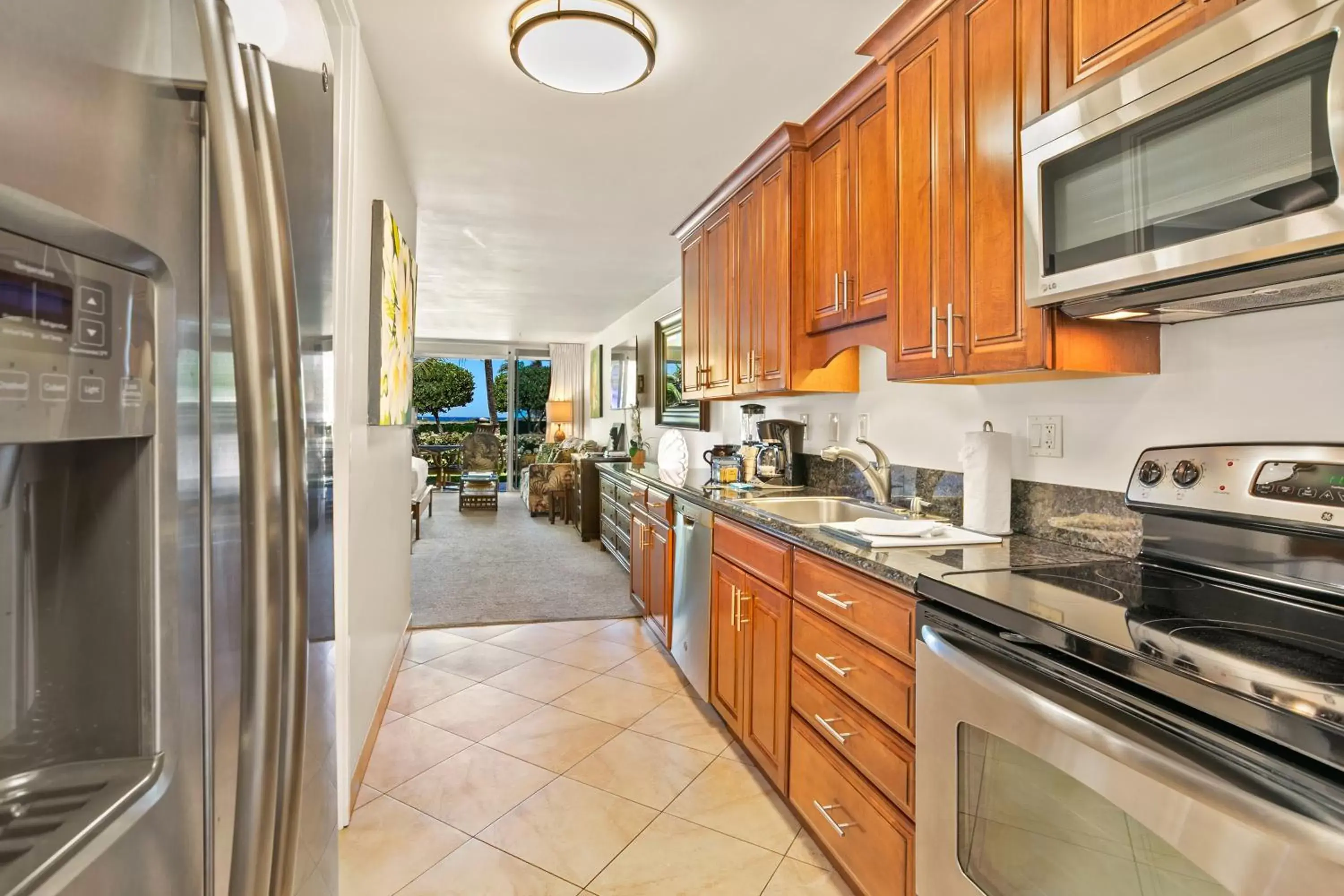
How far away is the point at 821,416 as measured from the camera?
3143 mm

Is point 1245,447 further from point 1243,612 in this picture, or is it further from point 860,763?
point 860,763

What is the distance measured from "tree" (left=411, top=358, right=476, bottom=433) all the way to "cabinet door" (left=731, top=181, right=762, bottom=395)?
320 inches

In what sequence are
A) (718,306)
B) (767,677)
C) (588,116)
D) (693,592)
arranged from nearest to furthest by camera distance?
(767,677)
(588,116)
(693,592)
(718,306)

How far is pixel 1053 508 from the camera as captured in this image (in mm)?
1816

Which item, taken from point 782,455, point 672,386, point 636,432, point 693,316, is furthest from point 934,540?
point 636,432

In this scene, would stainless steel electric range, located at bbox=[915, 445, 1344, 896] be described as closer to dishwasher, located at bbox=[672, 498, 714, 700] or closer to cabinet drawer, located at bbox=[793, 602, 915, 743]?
cabinet drawer, located at bbox=[793, 602, 915, 743]

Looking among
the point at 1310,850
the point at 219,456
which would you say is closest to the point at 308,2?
the point at 219,456

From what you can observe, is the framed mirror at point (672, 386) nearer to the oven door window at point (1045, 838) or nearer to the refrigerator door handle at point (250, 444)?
the oven door window at point (1045, 838)

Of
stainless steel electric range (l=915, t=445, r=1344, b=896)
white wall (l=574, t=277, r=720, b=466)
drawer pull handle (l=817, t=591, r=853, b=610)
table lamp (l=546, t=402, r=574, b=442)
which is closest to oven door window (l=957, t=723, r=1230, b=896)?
stainless steel electric range (l=915, t=445, r=1344, b=896)

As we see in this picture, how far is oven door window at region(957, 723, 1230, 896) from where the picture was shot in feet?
3.04

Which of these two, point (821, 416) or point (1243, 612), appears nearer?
point (1243, 612)

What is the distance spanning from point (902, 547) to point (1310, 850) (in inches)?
40.3

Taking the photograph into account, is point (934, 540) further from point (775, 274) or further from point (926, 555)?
point (775, 274)

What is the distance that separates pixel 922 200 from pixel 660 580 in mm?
2233
